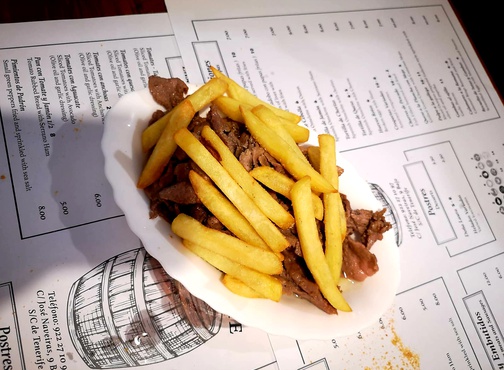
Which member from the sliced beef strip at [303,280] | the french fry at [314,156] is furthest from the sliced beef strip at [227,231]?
the french fry at [314,156]

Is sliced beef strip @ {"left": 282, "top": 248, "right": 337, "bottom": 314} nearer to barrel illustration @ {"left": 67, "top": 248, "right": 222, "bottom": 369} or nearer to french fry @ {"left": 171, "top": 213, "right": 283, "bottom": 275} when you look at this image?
french fry @ {"left": 171, "top": 213, "right": 283, "bottom": 275}

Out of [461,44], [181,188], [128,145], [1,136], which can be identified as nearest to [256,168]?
[181,188]

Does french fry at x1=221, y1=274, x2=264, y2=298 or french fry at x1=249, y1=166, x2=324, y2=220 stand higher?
french fry at x1=249, y1=166, x2=324, y2=220

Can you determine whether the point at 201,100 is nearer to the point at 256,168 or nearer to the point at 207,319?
the point at 256,168

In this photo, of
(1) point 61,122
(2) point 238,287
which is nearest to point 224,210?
(2) point 238,287

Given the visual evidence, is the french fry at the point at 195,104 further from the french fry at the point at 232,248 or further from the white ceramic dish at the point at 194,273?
the french fry at the point at 232,248

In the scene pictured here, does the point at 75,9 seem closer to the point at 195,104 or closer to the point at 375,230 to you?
the point at 195,104

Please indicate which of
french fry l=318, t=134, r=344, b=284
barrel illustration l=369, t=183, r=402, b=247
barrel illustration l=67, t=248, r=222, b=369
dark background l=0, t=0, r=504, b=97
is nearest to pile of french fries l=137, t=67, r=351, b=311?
french fry l=318, t=134, r=344, b=284
